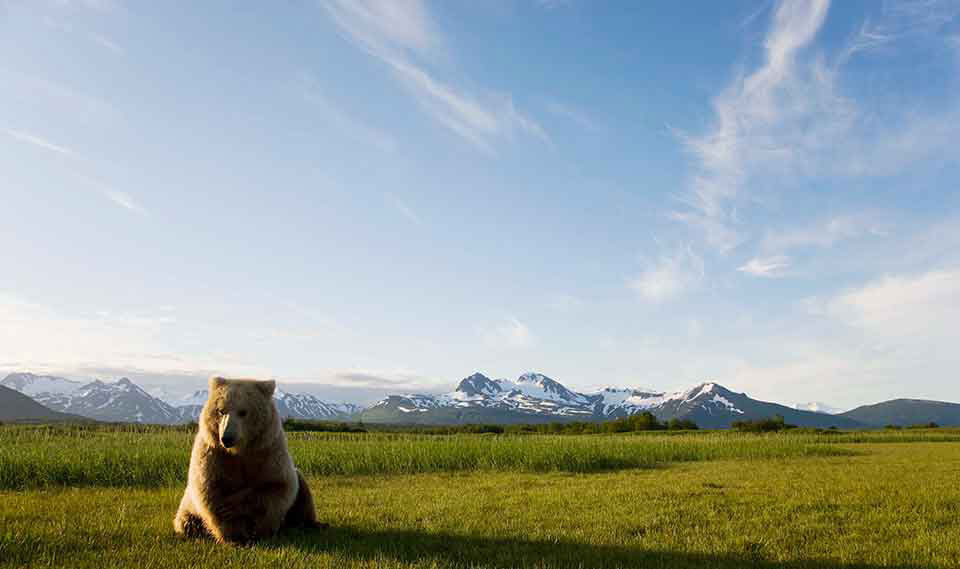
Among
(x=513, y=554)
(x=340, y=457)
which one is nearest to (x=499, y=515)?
(x=513, y=554)

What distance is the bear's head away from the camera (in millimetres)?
6805

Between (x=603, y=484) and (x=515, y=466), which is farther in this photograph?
(x=515, y=466)

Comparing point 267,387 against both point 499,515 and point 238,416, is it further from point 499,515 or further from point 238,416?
point 499,515

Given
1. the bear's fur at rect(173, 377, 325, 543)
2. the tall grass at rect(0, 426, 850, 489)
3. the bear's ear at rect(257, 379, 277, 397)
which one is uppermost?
the bear's ear at rect(257, 379, 277, 397)

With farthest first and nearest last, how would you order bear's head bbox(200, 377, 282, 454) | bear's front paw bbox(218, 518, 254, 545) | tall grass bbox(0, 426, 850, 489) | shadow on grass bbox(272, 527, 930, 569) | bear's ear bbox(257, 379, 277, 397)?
tall grass bbox(0, 426, 850, 489) < bear's ear bbox(257, 379, 277, 397) < bear's front paw bbox(218, 518, 254, 545) < shadow on grass bbox(272, 527, 930, 569) < bear's head bbox(200, 377, 282, 454)

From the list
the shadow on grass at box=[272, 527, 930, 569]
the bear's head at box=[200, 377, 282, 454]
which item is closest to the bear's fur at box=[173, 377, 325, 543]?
the bear's head at box=[200, 377, 282, 454]

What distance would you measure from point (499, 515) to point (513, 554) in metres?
2.95

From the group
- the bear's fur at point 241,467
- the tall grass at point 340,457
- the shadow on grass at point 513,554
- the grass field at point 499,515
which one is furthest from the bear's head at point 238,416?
the tall grass at point 340,457

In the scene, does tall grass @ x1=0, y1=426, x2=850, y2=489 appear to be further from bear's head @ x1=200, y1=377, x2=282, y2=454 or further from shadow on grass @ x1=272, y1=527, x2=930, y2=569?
bear's head @ x1=200, y1=377, x2=282, y2=454

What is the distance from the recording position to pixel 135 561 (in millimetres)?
6762

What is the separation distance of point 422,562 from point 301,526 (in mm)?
2369

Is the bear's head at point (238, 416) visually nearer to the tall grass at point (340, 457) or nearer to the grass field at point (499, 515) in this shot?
the grass field at point (499, 515)

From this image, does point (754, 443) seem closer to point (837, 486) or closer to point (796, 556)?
point (837, 486)

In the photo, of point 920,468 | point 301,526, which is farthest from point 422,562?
point 920,468
